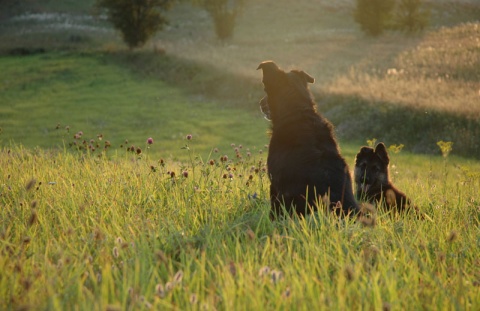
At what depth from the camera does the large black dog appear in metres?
5.51

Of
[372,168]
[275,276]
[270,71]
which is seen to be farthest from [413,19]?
[275,276]

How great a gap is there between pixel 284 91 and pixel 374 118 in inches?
619

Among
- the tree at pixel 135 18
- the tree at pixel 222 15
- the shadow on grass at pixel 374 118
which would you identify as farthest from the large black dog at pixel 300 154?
the tree at pixel 222 15

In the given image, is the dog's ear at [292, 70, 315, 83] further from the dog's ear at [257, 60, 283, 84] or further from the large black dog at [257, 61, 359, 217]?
the dog's ear at [257, 60, 283, 84]

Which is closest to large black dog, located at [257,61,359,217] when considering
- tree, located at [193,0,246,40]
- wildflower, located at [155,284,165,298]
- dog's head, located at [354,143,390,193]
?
dog's head, located at [354,143,390,193]

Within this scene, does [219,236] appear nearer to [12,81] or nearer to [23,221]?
[23,221]

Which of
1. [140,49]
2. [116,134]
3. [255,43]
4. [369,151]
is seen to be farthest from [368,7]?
[369,151]

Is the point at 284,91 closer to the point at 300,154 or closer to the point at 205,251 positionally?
the point at 300,154

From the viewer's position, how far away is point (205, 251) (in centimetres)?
397

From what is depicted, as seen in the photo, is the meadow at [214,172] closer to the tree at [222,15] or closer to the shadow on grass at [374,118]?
the shadow on grass at [374,118]

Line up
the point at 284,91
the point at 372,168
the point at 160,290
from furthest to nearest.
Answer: the point at 372,168 → the point at 284,91 → the point at 160,290

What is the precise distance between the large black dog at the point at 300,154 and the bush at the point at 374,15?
172 feet

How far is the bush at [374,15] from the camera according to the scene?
184ft

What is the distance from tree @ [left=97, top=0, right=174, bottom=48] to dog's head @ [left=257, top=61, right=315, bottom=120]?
136 feet
